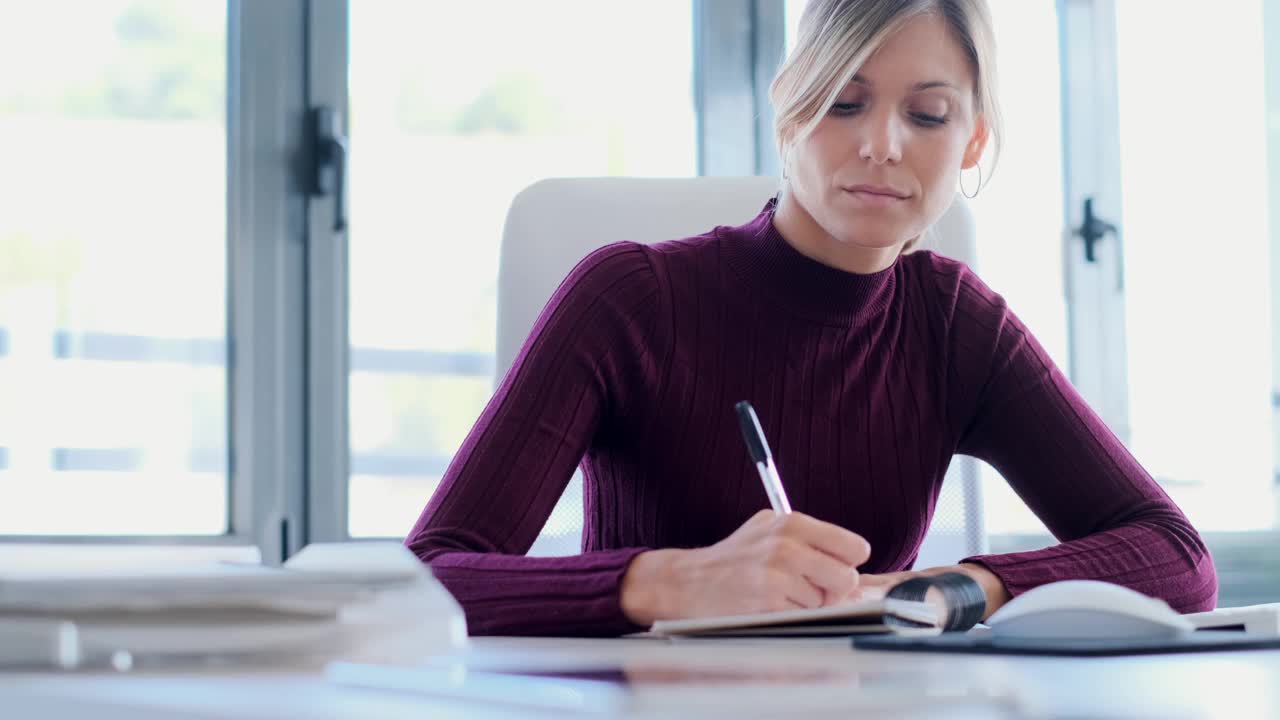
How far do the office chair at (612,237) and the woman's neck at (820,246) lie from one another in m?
0.11

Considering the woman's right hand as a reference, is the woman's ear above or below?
above

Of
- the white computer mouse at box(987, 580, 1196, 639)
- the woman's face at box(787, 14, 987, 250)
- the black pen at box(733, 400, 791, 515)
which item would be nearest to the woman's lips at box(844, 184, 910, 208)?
the woman's face at box(787, 14, 987, 250)

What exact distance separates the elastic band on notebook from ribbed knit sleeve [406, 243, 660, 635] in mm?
206

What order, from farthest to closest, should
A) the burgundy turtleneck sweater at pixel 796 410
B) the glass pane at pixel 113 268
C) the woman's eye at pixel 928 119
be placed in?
the glass pane at pixel 113 268 < the woman's eye at pixel 928 119 < the burgundy turtleneck sweater at pixel 796 410

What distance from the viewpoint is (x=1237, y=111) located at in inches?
120

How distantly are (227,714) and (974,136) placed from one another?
1.25m

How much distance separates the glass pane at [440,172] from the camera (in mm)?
2713

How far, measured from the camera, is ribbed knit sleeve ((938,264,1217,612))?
126 centimetres

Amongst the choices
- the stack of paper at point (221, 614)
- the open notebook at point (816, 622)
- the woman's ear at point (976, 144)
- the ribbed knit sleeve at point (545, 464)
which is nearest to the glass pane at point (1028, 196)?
the woman's ear at point (976, 144)

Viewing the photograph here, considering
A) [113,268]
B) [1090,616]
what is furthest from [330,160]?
[1090,616]

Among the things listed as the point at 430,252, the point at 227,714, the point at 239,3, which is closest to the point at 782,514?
the point at 227,714

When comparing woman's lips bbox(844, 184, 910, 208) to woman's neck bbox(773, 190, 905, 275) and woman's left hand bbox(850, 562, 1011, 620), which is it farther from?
woman's left hand bbox(850, 562, 1011, 620)

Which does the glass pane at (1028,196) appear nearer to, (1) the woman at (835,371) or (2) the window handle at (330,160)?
(2) the window handle at (330,160)

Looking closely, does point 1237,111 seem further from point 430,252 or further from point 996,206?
point 430,252
